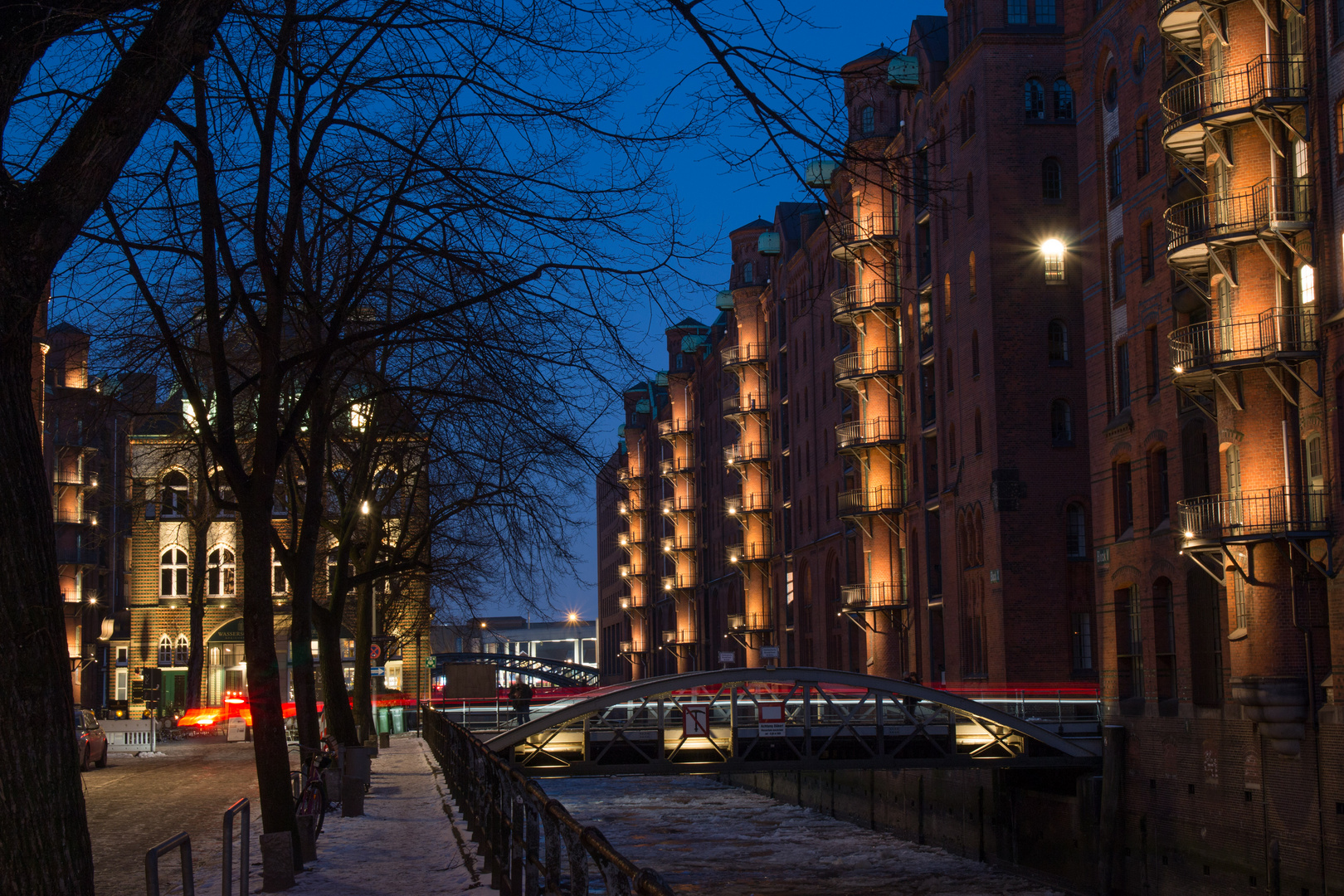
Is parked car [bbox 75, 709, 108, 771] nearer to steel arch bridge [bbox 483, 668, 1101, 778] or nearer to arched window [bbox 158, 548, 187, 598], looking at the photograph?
steel arch bridge [bbox 483, 668, 1101, 778]

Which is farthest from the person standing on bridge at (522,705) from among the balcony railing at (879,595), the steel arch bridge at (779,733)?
the balcony railing at (879,595)

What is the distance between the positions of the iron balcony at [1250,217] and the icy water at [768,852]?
14424 mm

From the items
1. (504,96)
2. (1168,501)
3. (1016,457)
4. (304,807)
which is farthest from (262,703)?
(1016,457)

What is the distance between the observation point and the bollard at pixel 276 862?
13250mm

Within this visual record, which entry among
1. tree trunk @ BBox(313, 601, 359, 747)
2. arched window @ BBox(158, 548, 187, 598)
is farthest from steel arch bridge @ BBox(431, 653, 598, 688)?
tree trunk @ BBox(313, 601, 359, 747)

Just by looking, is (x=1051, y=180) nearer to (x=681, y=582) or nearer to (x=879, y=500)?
(x=879, y=500)

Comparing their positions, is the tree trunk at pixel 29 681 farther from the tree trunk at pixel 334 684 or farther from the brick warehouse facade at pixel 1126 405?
the tree trunk at pixel 334 684

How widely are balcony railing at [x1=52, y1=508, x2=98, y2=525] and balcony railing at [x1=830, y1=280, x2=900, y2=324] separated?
4112cm

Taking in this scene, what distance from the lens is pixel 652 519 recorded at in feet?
371

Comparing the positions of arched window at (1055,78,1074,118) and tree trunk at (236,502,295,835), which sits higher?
arched window at (1055,78,1074,118)

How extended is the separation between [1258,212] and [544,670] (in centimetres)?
13989

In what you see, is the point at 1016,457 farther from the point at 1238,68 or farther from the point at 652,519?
the point at 652,519

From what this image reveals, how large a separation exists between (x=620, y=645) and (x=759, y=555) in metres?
54.5

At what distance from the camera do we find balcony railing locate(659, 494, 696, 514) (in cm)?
9975
